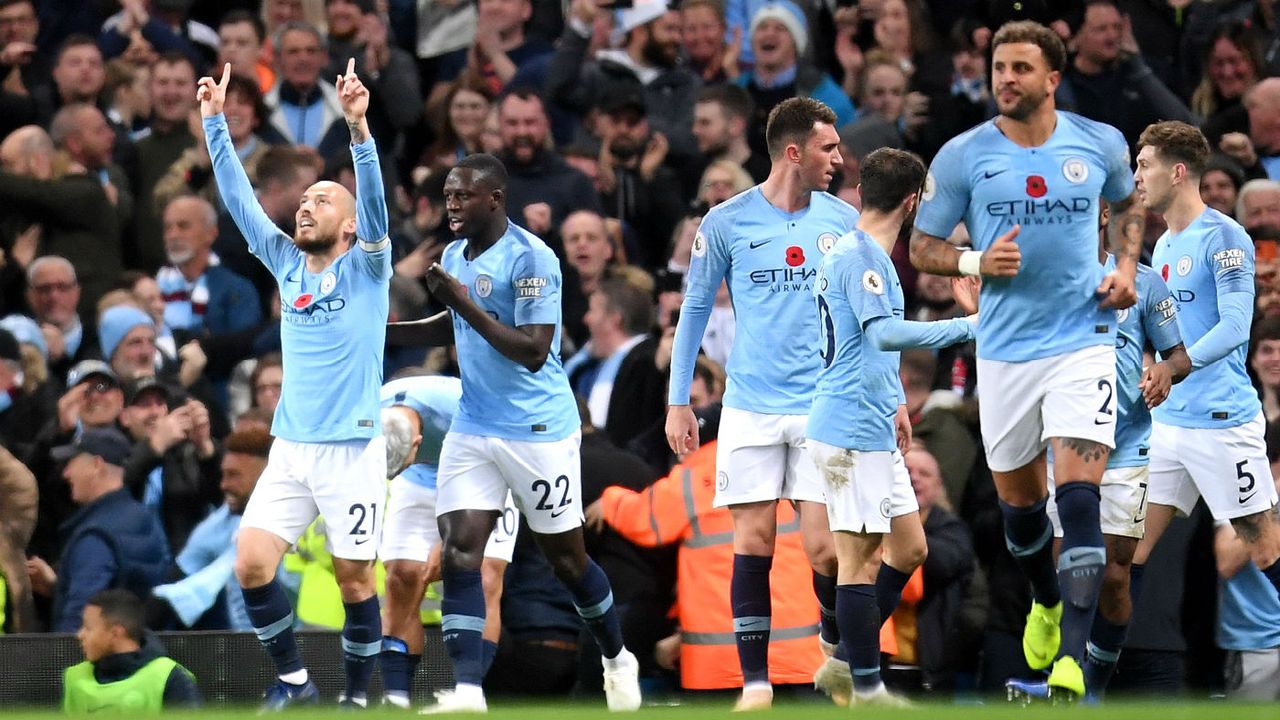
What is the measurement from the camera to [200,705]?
1086cm

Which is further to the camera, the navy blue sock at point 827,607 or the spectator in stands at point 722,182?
the spectator in stands at point 722,182

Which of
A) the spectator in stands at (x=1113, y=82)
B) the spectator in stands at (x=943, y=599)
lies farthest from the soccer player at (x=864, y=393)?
the spectator in stands at (x=1113, y=82)

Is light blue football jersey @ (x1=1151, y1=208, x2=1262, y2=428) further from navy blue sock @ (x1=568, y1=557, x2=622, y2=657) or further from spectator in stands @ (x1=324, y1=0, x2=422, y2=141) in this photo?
spectator in stands @ (x1=324, y1=0, x2=422, y2=141)

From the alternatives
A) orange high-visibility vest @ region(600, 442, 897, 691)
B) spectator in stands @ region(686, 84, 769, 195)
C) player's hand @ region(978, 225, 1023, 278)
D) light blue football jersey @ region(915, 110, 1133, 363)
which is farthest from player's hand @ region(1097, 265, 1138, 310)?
spectator in stands @ region(686, 84, 769, 195)

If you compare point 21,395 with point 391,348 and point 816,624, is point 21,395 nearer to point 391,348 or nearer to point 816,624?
point 391,348

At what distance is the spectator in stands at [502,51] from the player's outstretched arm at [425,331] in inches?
237

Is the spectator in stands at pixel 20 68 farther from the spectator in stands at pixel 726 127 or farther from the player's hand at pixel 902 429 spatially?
the player's hand at pixel 902 429

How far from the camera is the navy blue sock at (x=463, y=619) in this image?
32.0 ft

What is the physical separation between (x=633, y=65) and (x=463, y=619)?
295 inches

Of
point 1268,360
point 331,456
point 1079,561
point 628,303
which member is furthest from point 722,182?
point 1079,561

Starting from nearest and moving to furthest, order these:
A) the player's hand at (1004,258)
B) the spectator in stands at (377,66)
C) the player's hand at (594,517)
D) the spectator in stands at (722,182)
Result: the player's hand at (1004,258) → the player's hand at (594,517) → the spectator in stands at (722,182) → the spectator in stands at (377,66)

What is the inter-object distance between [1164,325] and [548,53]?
7764 millimetres

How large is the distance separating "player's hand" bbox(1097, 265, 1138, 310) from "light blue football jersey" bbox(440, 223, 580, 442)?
2.52 meters

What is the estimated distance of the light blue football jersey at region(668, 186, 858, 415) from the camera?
1002 centimetres
